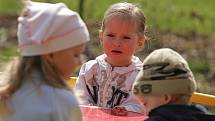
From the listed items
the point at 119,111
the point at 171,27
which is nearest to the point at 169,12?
the point at 171,27

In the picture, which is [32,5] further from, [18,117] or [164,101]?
[164,101]

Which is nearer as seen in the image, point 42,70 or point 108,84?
point 42,70

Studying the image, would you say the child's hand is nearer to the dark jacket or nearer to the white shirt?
the white shirt

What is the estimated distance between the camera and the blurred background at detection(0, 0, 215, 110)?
6.33 metres

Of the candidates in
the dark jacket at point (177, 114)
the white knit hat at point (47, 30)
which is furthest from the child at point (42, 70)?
the dark jacket at point (177, 114)

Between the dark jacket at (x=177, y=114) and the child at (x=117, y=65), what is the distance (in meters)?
0.89

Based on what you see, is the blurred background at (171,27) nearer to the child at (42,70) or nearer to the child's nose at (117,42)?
the child's nose at (117,42)

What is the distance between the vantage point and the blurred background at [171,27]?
20.8 ft

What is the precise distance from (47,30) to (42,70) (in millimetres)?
125

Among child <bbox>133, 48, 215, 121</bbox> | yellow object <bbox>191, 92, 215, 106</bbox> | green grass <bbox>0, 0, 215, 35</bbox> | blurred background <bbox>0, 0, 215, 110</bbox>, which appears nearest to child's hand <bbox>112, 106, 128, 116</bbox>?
yellow object <bbox>191, 92, 215, 106</bbox>

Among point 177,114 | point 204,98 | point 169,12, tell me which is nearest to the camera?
point 177,114

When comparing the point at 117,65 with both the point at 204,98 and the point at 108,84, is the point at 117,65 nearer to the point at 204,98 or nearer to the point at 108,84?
the point at 108,84

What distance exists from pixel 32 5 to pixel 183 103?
0.59 metres

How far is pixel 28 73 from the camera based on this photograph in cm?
231
